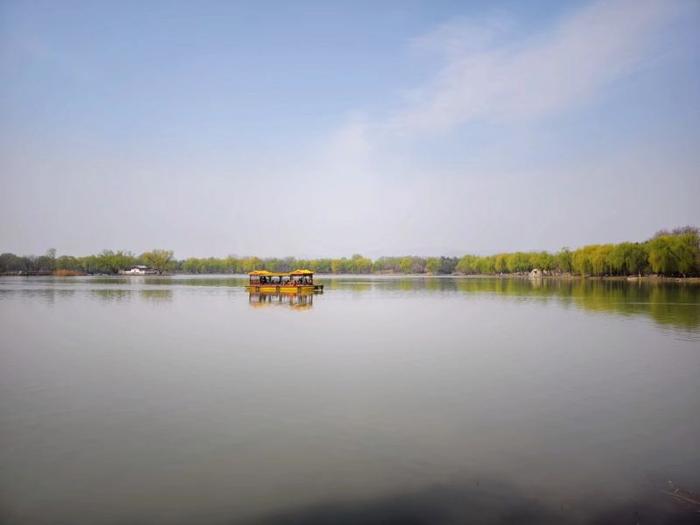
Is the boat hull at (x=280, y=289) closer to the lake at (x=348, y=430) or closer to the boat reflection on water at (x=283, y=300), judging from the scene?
the boat reflection on water at (x=283, y=300)

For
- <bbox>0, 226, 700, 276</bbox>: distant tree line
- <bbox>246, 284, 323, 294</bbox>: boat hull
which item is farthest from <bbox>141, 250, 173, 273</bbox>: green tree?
<bbox>246, 284, 323, 294</bbox>: boat hull

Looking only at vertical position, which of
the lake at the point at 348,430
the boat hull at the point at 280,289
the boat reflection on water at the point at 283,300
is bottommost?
the lake at the point at 348,430

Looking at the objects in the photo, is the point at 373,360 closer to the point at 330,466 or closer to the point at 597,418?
A: the point at 597,418

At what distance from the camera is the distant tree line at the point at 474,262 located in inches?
2003

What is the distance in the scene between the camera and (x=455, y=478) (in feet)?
17.1

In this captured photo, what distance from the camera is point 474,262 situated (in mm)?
113000

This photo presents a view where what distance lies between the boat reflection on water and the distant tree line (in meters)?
36.7

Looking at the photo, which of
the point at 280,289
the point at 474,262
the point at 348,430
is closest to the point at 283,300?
the point at 280,289

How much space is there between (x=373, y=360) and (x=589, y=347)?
219 inches

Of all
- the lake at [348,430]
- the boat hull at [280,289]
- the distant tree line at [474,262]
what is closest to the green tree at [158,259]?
the distant tree line at [474,262]

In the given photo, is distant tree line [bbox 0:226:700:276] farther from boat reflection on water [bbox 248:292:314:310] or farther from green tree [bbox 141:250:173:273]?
boat reflection on water [bbox 248:292:314:310]

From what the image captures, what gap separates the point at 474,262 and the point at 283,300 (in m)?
88.7

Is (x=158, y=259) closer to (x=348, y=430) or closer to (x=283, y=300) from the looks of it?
(x=283, y=300)

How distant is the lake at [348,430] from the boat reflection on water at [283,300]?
463 inches
